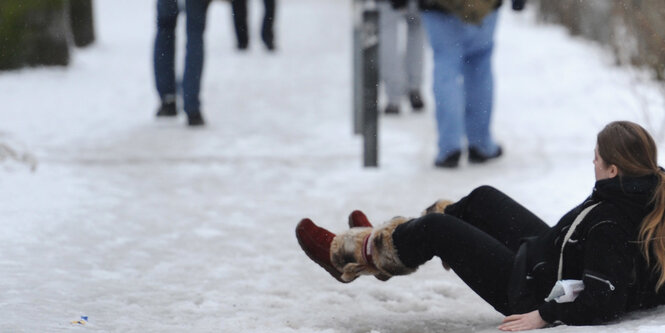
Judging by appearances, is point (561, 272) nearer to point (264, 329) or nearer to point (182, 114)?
point (264, 329)

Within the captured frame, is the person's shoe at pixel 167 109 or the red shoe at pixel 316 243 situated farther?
the person's shoe at pixel 167 109

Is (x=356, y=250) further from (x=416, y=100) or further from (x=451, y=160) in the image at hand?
(x=416, y=100)

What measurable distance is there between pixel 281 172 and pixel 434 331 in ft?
10.5

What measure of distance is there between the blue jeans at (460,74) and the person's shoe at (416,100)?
213cm

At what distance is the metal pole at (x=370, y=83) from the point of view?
6.58 metres

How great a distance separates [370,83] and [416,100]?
Answer: 8.18 ft

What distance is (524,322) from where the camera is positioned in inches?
129

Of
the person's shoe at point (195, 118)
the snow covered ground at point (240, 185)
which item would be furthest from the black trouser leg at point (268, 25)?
the person's shoe at point (195, 118)

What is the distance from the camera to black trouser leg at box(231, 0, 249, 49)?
1275 cm

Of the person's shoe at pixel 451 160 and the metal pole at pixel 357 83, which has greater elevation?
the metal pole at pixel 357 83

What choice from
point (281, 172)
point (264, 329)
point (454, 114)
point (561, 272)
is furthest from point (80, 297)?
point (454, 114)

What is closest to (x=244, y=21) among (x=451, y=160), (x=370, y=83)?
(x=370, y=83)

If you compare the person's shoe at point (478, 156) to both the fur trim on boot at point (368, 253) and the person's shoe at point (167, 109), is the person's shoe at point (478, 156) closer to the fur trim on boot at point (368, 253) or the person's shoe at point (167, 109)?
the person's shoe at point (167, 109)

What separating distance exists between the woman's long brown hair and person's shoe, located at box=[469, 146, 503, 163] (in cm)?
361
